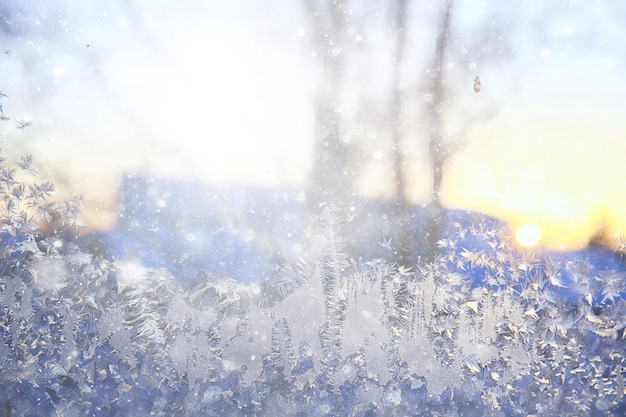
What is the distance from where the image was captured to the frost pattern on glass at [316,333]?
4.62ft

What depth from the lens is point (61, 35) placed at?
60.0 inches

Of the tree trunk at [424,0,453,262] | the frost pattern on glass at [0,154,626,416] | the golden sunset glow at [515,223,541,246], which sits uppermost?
the tree trunk at [424,0,453,262]

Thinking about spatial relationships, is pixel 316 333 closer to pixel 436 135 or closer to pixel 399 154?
pixel 399 154

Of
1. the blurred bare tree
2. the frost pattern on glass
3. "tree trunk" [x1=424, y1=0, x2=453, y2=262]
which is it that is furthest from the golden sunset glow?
the blurred bare tree

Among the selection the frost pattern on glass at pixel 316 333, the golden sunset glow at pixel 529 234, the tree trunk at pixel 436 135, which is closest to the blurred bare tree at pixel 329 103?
the frost pattern on glass at pixel 316 333

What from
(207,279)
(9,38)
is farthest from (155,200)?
(9,38)

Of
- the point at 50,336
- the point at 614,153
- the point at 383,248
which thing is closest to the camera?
the point at 614,153

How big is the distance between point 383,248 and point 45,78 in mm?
1418

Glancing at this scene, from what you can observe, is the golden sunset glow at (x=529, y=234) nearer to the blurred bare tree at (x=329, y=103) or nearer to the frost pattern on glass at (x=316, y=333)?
the frost pattern on glass at (x=316, y=333)

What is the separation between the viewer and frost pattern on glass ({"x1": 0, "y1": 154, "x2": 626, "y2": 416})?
1.41 m

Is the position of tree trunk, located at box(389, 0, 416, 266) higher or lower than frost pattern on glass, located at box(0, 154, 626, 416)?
higher

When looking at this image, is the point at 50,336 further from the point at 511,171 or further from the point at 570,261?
the point at 570,261

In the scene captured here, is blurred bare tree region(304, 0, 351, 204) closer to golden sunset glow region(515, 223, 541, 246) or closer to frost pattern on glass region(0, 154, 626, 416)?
frost pattern on glass region(0, 154, 626, 416)

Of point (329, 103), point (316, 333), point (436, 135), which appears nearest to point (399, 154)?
point (436, 135)
